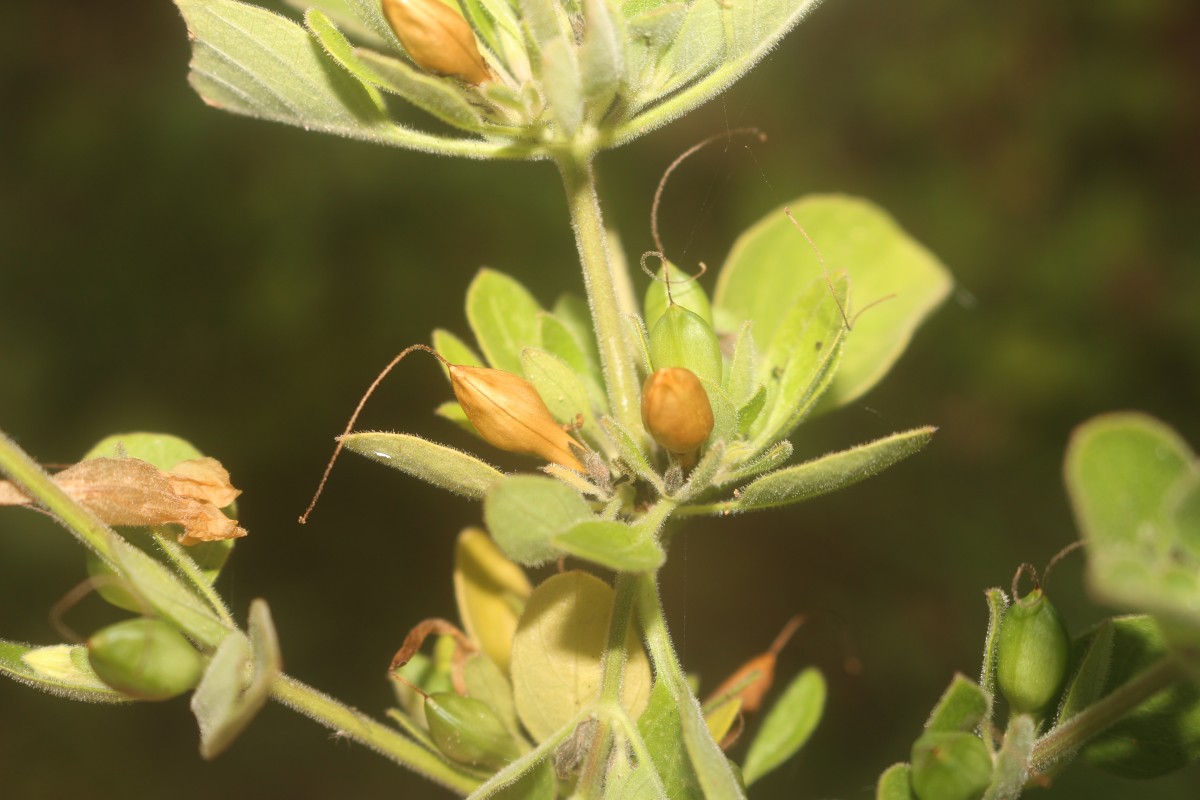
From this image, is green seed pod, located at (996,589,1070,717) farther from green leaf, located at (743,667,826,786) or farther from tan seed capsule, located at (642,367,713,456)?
green leaf, located at (743,667,826,786)

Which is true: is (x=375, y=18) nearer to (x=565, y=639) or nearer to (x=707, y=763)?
(x=565, y=639)

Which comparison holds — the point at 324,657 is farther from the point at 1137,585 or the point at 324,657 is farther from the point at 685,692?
the point at 1137,585

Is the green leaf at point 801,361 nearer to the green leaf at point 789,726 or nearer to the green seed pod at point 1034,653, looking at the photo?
Answer: the green seed pod at point 1034,653

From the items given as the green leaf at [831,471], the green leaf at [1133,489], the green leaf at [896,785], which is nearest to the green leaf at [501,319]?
the green leaf at [831,471]

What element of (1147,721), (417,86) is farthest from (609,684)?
(417,86)

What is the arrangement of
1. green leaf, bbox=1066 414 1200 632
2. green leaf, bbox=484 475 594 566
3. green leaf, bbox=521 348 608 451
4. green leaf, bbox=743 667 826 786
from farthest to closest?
green leaf, bbox=743 667 826 786, green leaf, bbox=521 348 608 451, green leaf, bbox=484 475 594 566, green leaf, bbox=1066 414 1200 632

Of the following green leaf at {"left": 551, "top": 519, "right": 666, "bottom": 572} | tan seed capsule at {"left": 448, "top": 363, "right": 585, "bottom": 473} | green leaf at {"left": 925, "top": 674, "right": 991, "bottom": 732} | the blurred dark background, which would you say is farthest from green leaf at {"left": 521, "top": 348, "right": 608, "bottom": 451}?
the blurred dark background

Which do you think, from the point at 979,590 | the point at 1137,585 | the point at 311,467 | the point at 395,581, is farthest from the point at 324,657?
the point at 1137,585
